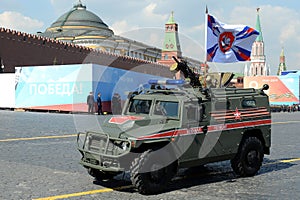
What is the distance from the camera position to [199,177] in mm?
9148

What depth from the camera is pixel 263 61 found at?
17125cm

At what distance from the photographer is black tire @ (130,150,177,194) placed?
7328mm

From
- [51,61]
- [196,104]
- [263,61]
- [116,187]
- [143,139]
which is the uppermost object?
[263,61]

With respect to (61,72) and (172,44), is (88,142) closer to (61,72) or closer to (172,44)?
(172,44)

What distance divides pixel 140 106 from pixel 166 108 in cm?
75

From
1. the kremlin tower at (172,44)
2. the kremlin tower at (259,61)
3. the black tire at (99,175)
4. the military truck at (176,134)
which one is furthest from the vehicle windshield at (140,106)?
the kremlin tower at (259,61)

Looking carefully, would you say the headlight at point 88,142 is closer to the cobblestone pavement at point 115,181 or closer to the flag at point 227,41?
the cobblestone pavement at point 115,181

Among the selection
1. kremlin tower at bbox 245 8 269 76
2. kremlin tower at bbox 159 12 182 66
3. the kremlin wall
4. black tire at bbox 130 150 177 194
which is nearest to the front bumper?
black tire at bbox 130 150 177 194

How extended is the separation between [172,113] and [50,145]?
6.88m

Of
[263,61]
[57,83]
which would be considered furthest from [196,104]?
[263,61]

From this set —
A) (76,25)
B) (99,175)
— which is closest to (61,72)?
(99,175)

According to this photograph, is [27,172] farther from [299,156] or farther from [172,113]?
[299,156]

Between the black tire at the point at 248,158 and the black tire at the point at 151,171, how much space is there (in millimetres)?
2004

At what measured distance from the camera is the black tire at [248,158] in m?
9.02
